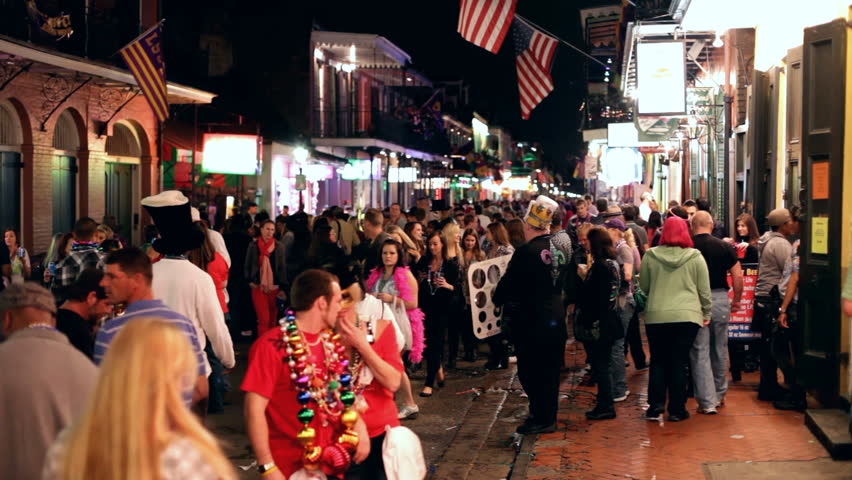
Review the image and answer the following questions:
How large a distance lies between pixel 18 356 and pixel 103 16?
17.2 meters

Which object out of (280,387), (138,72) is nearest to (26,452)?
(280,387)

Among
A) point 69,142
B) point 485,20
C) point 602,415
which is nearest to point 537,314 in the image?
point 602,415

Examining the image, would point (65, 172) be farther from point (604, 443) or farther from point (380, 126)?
point (380, 126)

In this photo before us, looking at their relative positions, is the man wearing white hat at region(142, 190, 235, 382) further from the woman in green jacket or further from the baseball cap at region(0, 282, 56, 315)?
the woman in green jacket

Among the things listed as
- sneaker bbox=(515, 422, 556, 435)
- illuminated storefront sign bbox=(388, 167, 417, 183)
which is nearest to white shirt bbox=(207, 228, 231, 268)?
sneaker bbox=(515, 422, 556, 435)

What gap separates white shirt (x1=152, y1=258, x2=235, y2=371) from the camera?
665 cm

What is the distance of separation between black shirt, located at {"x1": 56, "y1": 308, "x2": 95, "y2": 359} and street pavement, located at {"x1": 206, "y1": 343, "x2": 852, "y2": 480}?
168 cm

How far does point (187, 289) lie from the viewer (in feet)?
21.9

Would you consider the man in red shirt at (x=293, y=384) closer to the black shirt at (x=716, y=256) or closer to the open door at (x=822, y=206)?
the open door at (x=822, y=206)

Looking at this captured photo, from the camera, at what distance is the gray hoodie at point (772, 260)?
31.7ft

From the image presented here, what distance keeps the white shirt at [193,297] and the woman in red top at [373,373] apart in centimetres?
162

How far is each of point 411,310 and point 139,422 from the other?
7648 millimetres

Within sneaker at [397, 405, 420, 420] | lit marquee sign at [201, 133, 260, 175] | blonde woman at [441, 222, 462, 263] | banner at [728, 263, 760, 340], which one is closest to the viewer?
sneaker at [397, 405, 420, 420]

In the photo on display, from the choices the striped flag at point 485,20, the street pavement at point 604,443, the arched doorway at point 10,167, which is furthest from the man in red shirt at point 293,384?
the arched doorway at point 10,167
